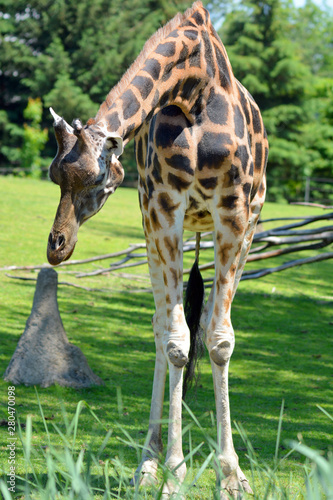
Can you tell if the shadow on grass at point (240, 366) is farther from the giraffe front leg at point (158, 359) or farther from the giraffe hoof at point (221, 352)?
the giraffe hoof at point (221, 352)

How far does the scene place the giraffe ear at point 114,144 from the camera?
2588 mm

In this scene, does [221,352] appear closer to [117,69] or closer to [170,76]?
[170,76]

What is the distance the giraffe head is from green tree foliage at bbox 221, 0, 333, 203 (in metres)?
31.7

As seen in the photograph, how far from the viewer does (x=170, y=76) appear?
3090 mm

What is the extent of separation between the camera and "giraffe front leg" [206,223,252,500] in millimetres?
3396

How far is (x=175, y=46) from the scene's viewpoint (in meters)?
3.10

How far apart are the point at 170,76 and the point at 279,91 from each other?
3436 cm

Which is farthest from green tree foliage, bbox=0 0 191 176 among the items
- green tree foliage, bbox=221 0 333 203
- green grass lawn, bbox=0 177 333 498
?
green grass lawn, bbox=0 177 333 498

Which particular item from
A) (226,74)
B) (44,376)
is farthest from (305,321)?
(226,74)

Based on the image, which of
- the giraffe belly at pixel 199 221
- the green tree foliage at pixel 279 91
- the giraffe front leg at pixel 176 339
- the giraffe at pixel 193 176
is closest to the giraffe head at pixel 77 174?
the giraffe at pixel 193 176

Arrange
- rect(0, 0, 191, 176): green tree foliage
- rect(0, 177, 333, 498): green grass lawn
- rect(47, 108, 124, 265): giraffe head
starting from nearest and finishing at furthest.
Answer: rect(47, 108, 124, 265): giraffe head
rect(0, 177, 333, 498): green grass lawn
rect(0, 0, 191, 176): green tree foliage

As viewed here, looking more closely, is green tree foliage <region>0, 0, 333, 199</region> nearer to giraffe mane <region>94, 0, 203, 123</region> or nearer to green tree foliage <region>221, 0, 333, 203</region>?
green tree foliage <region>221, 0, 333, 203</region>

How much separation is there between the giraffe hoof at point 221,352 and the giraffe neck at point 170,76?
1.32 m

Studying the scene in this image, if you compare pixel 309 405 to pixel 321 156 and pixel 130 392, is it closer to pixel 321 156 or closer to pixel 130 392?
pixel 130 392
